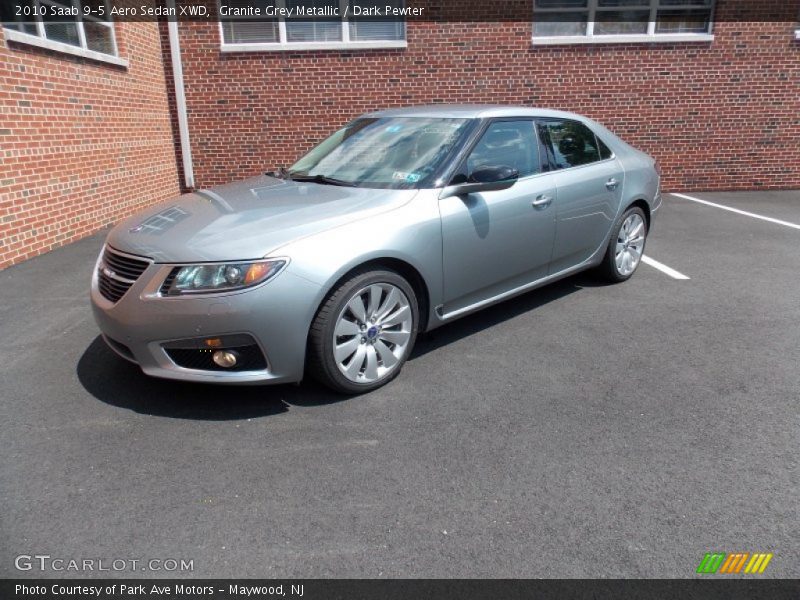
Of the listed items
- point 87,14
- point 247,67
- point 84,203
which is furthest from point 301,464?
point 247,67

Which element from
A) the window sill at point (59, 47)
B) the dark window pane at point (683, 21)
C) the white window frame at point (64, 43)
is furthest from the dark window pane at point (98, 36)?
the dark window pane at point (683, 21)

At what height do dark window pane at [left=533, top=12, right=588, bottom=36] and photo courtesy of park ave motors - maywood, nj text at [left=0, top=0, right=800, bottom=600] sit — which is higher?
dark window pane at [left=533, top=12, right=588, bottom=36]

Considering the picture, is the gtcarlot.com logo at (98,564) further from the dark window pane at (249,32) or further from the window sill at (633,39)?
the window sill at (633,39)

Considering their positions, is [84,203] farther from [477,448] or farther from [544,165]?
[477,448]

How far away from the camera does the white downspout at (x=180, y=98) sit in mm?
9461

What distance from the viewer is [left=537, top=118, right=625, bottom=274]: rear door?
4.33 meters

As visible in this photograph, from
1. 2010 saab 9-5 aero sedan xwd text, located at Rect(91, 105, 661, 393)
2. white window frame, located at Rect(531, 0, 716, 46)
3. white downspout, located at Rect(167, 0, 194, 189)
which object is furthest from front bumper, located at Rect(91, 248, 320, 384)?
white window frame, located at Rect(531, 0, 716, 46)

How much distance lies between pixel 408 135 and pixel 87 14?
6029 millimetres

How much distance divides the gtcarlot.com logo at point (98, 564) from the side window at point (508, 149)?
2683 millimetres

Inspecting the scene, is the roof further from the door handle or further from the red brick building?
the red brick building

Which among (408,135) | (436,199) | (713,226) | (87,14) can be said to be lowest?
(713,226)

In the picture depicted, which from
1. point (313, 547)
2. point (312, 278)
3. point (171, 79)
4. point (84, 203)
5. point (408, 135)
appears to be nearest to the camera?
point (313, 547)

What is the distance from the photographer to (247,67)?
9.73 m

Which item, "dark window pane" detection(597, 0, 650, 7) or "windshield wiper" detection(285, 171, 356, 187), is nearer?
"windshield wiper" detection(285, 171, 356, 187)
